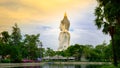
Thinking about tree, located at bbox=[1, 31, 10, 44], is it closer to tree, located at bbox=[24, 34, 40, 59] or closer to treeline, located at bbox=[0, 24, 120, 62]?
treeline, located at bbox=[0, 24, 120, 62]

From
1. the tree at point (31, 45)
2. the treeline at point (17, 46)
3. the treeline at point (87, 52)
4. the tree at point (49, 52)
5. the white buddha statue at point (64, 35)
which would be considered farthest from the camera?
the white buddha statue at point (64, 35)

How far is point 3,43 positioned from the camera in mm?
81750

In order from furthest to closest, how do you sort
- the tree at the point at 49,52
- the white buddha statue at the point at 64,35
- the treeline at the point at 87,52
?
the white buddha statue at the point at 64,35, the tree at the point at 49,52, the treeline at the point at 87,52

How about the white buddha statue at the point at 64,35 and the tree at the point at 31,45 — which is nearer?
the tree at the point at 31,45

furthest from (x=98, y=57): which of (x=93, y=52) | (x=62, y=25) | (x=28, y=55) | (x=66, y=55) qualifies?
(x=62, y=25)

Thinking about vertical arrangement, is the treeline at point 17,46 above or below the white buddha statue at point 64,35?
below

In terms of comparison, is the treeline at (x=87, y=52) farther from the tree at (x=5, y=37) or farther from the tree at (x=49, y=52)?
the tree at (x=5, y=37)

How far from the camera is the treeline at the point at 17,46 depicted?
258ft

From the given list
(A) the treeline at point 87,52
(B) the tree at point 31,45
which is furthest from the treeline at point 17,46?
(A) the treeline at point 87,52

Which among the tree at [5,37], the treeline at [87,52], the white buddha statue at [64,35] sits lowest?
the treeline at [87,52]

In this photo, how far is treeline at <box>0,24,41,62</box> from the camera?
258 feet

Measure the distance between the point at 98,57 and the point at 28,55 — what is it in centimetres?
2477

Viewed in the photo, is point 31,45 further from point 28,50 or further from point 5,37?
point 5,37

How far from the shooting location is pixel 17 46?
88750 millimetres
